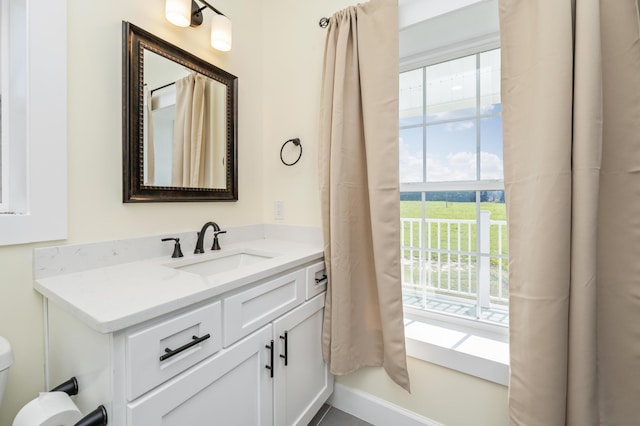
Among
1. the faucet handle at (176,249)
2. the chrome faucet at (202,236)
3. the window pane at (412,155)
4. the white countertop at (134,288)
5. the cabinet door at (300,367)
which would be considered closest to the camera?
the white countertop at (134,288)

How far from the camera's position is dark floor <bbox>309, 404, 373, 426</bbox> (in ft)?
4.89

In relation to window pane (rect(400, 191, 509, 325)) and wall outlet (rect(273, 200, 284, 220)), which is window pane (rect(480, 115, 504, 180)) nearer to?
window pane (rect(400, 191, 509, 325))

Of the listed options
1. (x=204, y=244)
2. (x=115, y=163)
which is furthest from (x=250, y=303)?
(x=115, y=163)

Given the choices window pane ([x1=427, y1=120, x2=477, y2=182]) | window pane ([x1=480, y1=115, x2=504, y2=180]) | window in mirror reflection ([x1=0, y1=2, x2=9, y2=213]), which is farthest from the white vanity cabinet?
window pane ([x1=480, y1=115, x2=504, y2=180])

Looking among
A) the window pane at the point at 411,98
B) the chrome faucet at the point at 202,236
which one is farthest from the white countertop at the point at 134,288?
the window pane at the point at 411,98

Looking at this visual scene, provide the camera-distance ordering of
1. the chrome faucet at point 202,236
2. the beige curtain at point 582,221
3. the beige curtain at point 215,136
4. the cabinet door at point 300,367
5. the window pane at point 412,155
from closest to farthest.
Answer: the beige curtain at point 582,221 → the cabinet door at point 300,367 → the chrome faucet at point 202,236 → the beige curtain at point 215,136 → the window pane at point 412,155

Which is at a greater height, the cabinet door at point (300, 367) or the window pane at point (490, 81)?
the window pane at point (490, 81)

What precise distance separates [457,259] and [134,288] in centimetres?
157

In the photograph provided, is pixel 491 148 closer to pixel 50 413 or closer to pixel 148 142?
pixel 148 142

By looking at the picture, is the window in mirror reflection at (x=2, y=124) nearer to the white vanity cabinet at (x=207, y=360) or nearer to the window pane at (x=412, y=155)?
the white vanity cabinet at (x=207, y=360)

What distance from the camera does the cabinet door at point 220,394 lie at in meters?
0.72

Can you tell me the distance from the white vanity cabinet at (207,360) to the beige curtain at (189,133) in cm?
71

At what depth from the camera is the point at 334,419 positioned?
1520mm

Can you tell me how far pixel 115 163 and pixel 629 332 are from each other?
1959 millimetres
